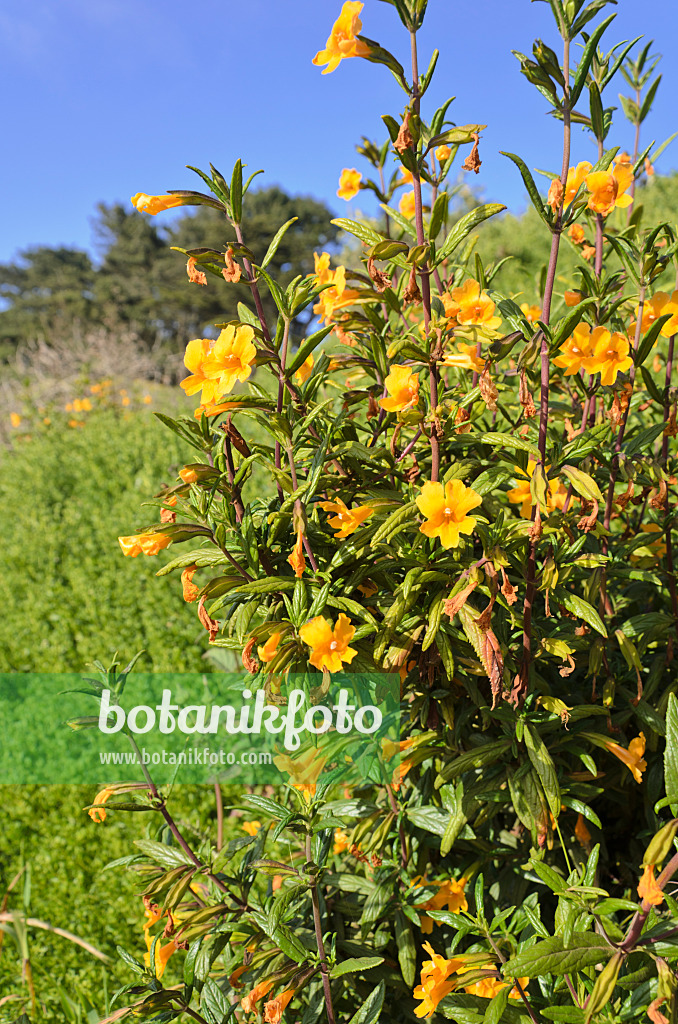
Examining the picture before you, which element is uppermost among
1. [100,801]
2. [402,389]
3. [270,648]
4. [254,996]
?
[402,389]

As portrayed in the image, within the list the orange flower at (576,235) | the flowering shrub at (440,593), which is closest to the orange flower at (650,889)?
the flowering shrub at (440,593)

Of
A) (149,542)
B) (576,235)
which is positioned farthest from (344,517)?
(576,235)

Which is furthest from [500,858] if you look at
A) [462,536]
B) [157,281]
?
[157,281]

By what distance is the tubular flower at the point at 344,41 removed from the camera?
3.25ft

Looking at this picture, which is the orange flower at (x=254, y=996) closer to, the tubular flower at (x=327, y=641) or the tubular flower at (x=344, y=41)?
the tubular flower at (x=327, y=641)

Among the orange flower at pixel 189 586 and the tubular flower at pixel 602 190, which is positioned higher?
the tubular flower at pixel 602 190

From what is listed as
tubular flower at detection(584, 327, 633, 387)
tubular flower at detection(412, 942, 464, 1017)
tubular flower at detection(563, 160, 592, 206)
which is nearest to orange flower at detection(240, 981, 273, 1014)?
tubular flower at detection(412, 942, 464, 1017)

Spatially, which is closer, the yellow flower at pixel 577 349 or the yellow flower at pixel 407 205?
the yellow flower at pixel 577 349

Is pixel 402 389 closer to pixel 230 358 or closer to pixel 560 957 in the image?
pixel 230 358

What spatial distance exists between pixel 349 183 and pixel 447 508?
2.74 feet

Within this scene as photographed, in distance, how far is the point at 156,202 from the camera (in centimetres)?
110

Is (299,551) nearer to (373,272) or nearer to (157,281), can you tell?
(373,272)

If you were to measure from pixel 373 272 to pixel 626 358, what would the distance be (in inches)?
Answer: 18.2

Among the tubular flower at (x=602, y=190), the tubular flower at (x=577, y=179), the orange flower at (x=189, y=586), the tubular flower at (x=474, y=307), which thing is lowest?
the orange flower at (x=189, y=586)
